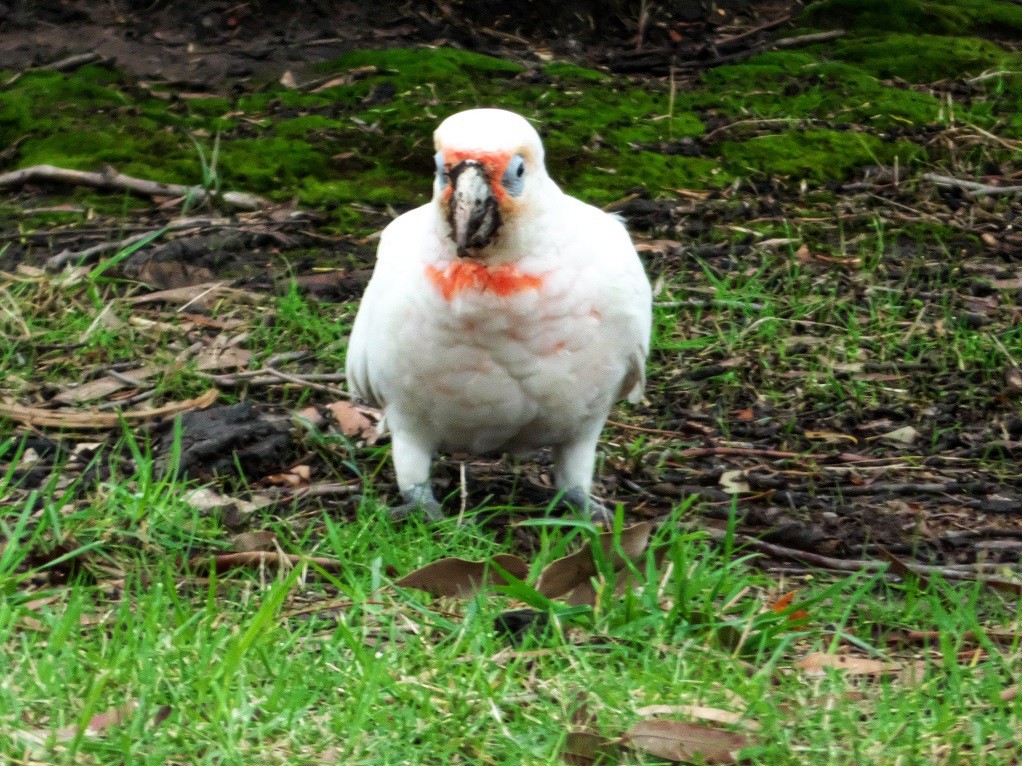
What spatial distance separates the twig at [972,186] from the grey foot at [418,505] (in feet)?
9.97

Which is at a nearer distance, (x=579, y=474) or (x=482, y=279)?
(x=482, y=279)

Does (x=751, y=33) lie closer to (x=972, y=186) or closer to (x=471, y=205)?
(x=972, y=186)

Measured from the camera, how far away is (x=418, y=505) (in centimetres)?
347

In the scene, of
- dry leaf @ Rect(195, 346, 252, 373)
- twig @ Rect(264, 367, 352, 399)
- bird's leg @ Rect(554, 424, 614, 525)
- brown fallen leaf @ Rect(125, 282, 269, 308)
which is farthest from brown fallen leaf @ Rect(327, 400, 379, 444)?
brown fallen leaf @ Rect(125, 282, 269, 308)

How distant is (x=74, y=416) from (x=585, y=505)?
1.44 m

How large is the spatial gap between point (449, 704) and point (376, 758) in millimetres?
180

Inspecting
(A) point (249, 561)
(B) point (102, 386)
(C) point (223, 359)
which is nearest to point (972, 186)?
(C) point (223, 359)

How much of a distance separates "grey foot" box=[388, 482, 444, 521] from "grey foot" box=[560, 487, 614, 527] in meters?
0.32

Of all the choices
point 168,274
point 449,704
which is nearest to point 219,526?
point 449,704

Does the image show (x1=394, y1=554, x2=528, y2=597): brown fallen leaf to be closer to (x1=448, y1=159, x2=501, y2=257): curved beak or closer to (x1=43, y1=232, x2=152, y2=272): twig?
(x1=448, y1=159, x2=501, y2=257): curved beak

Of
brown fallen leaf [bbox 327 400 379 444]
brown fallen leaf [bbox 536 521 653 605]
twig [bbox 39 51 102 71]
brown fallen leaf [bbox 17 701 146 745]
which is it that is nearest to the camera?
brown fallen leaf [bbox 17 701 146 745]

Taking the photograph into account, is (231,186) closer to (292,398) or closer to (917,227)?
(292,398)

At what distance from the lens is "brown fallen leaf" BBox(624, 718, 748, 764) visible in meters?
2.26

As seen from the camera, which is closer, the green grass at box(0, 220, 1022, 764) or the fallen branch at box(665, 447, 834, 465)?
the green grass at box(0, 220, 1022, 764)
